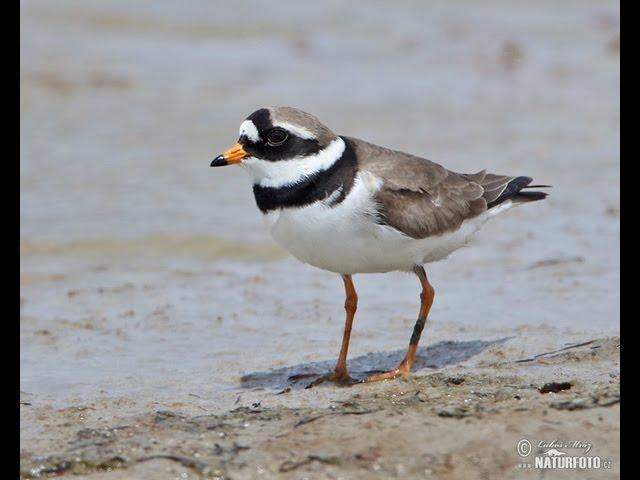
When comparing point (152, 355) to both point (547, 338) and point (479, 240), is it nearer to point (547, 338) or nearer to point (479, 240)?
point (547, 338)

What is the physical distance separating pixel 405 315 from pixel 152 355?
1.83 m

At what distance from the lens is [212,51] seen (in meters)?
15.4

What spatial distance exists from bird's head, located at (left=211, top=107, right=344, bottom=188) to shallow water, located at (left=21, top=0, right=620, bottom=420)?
4.08ft

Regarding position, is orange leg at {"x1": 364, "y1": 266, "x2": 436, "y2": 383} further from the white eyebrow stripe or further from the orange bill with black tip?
the orange bill with black tip

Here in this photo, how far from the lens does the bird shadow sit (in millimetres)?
6223

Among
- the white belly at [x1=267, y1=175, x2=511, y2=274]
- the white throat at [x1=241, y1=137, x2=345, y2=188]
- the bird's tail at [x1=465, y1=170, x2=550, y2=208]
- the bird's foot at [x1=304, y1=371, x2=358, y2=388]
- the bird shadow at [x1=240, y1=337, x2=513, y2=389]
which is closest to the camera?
the white belly at [x1=267, y1=175, x2=511, y2=274]

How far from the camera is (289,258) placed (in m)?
9.13

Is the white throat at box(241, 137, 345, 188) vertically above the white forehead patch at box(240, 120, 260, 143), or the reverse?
the white forehead patch at box(240, 120, 260, 143)

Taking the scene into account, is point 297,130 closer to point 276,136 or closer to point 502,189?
point 276,136

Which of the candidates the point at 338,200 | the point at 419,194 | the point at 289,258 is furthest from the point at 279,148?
the point at 289,258

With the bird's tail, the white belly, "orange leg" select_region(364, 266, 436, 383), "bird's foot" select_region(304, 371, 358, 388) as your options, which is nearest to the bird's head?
the white belly

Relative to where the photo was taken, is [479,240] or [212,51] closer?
[479,240]

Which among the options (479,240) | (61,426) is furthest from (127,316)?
(479,240)
